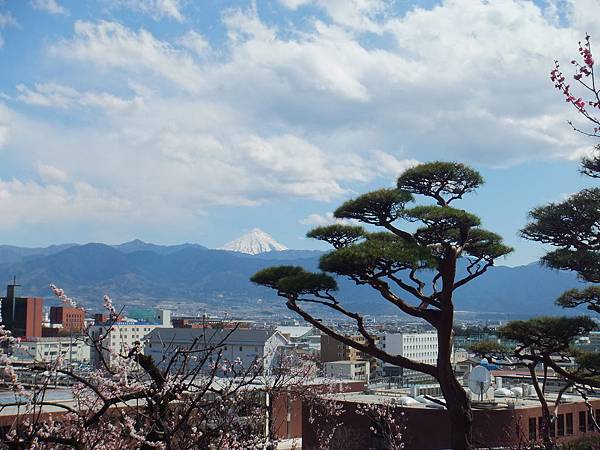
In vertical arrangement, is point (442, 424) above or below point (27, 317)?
below

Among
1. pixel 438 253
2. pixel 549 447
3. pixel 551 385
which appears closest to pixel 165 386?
pixel 549 447

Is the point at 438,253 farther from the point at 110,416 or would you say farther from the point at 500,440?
the point at 110,416

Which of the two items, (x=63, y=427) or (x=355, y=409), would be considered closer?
(x=63, y=427)

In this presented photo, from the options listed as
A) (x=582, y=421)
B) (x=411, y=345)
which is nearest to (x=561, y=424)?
(x=582, y=421)

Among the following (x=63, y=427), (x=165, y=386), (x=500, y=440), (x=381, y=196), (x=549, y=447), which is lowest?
(x=500, y=440)

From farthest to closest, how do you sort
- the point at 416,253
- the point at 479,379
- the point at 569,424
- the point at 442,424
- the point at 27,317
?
1. the point at 27,317
2. the point at 569,424
3. the point at 442,424
4. the point at 479,379
5. the point at 416,253

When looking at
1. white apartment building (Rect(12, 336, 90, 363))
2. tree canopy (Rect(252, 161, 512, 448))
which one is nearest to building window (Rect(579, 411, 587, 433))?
tree canopy (Rect(252, 161, 512, 448))

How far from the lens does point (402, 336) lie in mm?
84438

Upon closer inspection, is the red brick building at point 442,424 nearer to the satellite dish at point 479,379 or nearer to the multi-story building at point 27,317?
the satellite dish at point 479,379

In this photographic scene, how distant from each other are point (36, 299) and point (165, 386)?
2848 inches

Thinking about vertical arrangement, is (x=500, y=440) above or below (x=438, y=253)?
below

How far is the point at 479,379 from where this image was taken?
53.8ft

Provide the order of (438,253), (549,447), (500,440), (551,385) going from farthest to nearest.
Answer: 1. (551,385)
2. (500,440)
3. (438,253)
4. (549,447)

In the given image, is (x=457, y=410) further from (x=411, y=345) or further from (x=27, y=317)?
(x=411, y=345)
